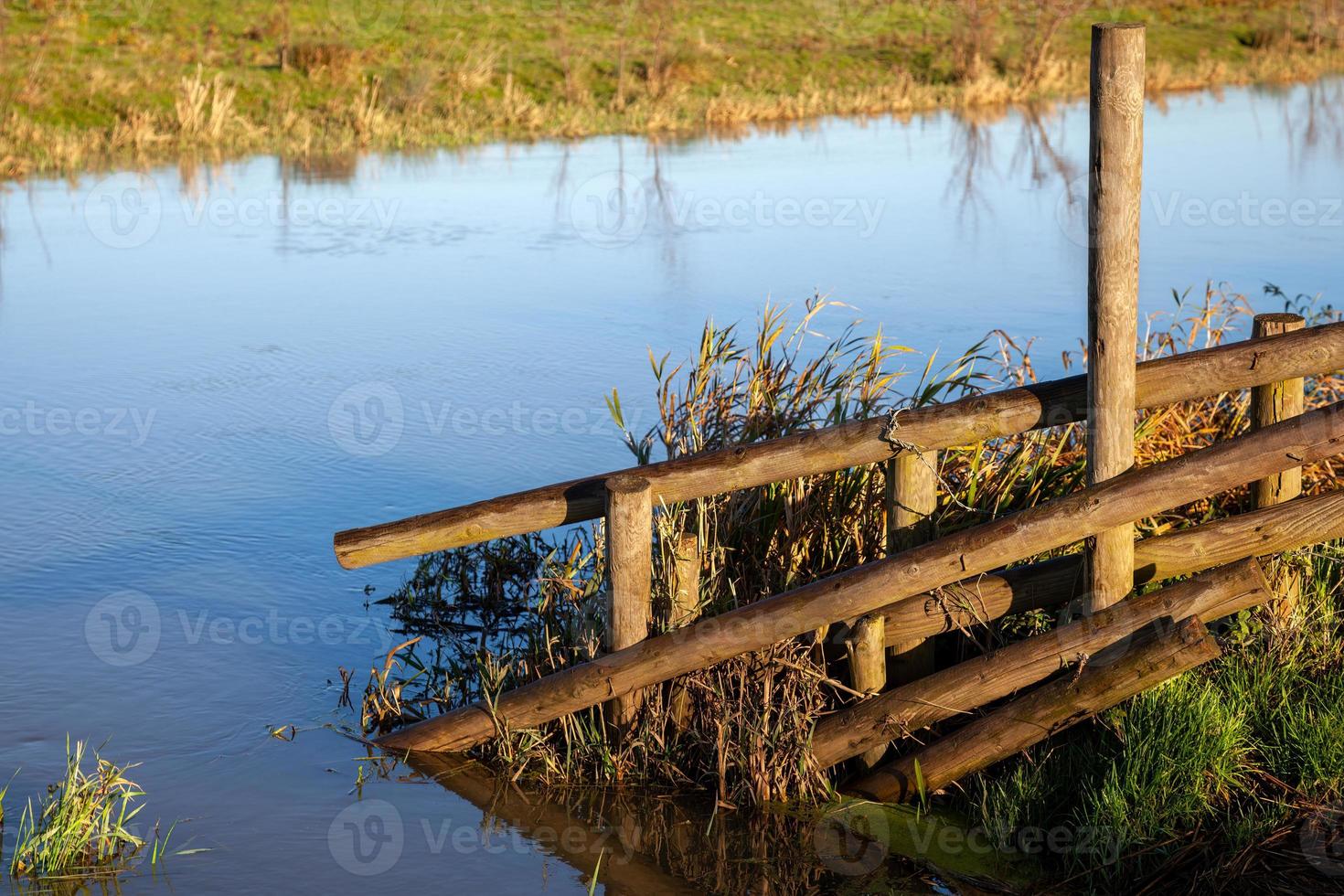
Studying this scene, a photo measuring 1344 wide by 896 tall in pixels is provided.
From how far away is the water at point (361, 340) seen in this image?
575cm

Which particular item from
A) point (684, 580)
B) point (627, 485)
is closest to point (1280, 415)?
point (684, 580)

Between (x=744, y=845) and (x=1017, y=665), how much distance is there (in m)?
1.11

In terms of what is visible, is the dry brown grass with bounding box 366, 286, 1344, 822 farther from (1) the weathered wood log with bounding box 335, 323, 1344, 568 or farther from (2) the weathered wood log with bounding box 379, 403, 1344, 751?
(1) the weathered wood log with bounding box 335, 323, 1344, 568

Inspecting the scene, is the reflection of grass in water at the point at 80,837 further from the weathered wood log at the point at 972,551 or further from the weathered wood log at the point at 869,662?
the weathered wood log at the point at 869,662

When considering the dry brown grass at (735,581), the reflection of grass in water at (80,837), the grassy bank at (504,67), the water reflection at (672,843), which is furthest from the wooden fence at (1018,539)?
the grassy bank at (504,67)

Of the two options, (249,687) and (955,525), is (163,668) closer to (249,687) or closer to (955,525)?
(249,687)

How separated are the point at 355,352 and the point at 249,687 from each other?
246 inches

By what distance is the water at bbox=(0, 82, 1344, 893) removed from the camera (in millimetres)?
5754

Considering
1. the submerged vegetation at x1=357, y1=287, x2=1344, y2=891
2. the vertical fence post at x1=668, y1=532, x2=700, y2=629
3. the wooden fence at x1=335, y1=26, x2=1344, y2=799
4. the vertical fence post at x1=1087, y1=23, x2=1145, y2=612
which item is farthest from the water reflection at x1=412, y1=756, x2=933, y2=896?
the vertical fence post at x1=1087, y1=23, x2=1145, y2=612

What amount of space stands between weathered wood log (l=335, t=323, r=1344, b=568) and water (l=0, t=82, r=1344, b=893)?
1011mm

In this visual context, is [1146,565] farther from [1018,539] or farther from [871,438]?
[871,438]

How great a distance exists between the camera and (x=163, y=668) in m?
6.48

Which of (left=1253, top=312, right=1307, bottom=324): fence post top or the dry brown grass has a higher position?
(left=1253, top=312, right=1307, bottom=324): fence post top

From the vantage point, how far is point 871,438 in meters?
5.11
